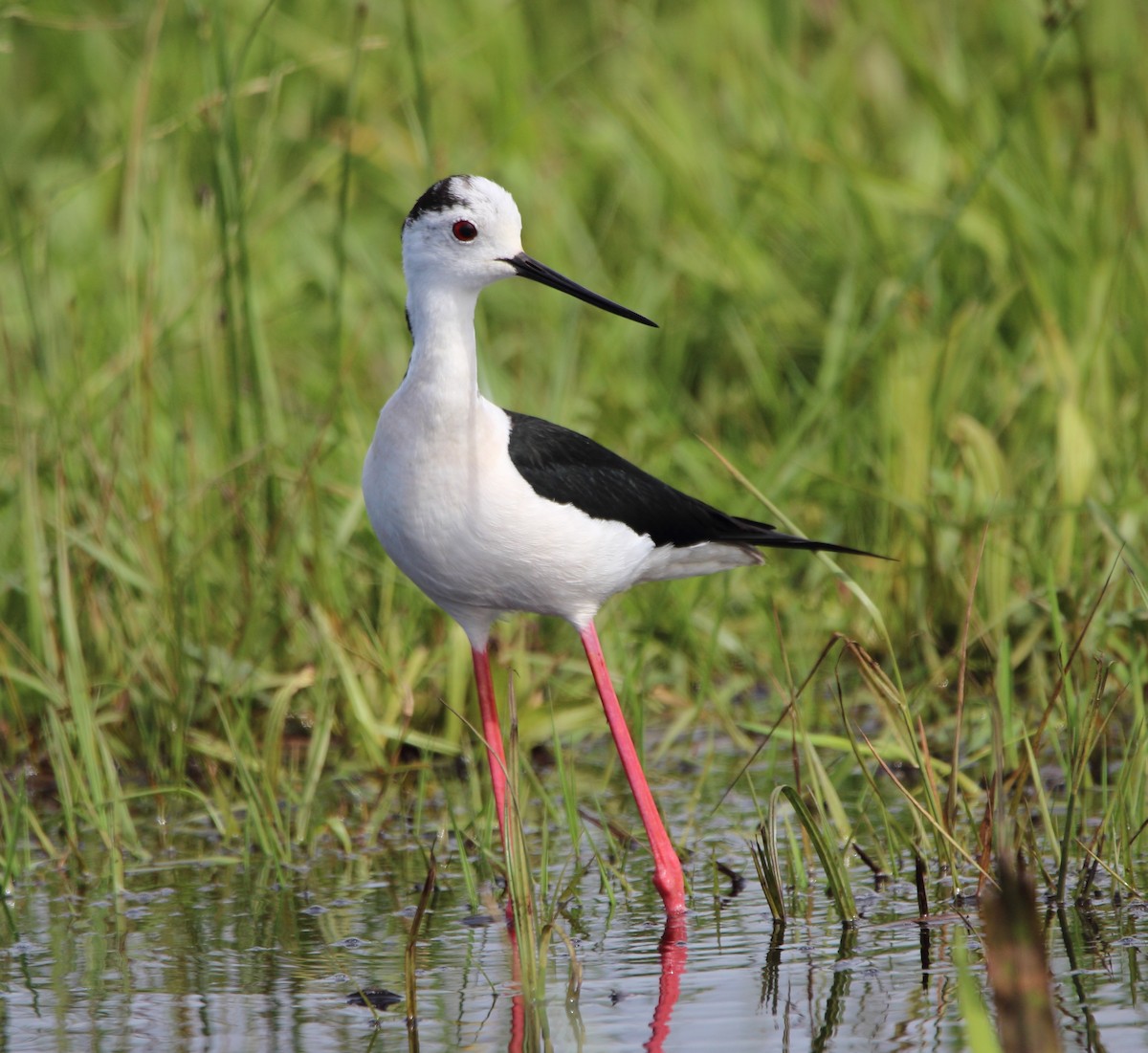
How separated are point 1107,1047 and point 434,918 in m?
1.38

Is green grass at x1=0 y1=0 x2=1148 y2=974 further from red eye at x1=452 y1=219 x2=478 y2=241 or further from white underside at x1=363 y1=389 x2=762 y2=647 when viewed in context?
red eye at x1=452 y1=219 x2=478 y2=241

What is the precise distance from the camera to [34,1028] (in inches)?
116

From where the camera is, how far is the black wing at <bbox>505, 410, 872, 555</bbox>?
3.64 metres

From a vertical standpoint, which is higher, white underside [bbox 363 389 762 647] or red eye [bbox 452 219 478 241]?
red eye [bbox 452 219 478 241]

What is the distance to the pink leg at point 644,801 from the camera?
350 cm

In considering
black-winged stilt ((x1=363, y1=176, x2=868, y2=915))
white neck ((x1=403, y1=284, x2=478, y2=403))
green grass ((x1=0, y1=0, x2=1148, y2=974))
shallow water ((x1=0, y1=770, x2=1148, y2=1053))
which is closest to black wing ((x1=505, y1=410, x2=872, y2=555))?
black-winged stilt ((x1=363, y1=176, x2=868, y2=915))

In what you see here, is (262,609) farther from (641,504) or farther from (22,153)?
(22,153)

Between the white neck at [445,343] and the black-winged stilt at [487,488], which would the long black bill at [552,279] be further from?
the white neck at [445,343]

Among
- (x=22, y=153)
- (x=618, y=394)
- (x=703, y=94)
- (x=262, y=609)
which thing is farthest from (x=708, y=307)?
(x=22, y=153)

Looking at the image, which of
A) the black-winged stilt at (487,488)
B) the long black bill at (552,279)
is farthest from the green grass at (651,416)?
the long black bill at (552,279)

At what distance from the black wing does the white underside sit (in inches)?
1.5

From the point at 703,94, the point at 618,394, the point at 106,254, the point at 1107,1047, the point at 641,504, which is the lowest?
the point at 1107,1047

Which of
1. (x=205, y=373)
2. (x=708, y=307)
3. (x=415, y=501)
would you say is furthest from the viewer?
(x=708, y=307)

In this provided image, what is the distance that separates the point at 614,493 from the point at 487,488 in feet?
1.26
